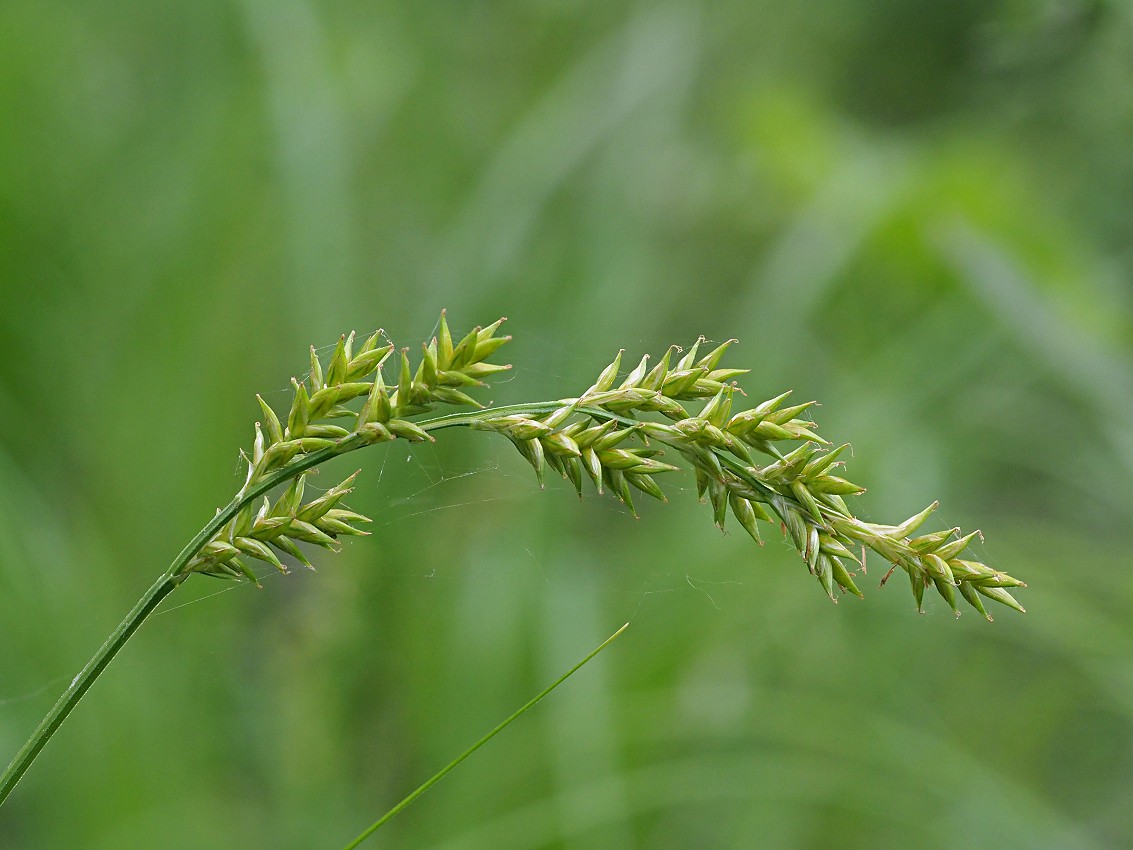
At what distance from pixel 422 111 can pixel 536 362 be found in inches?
64.7

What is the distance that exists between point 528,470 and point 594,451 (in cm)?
237

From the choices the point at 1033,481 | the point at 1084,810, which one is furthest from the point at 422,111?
the point at 1084,810

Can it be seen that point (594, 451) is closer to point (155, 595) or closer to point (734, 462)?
point (734, 462)

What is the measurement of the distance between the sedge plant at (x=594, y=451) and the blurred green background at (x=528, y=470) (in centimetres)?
151

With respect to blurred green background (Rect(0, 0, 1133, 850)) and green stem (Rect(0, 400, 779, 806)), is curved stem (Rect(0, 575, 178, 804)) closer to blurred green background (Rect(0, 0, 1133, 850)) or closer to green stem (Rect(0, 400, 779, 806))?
green stem (Rect(0, 400, 779, 806))

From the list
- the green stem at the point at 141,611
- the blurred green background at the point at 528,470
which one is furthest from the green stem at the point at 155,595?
the blurred green background at the point at 528,470

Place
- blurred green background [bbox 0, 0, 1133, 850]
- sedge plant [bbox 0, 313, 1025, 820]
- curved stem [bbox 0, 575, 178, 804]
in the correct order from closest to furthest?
curved stem [bbox 0, 575, 178, 804]
sedge plant [bbox 0, 313, 1025, 820]
blurred green background [bbox 0, 0, 1133, 850]

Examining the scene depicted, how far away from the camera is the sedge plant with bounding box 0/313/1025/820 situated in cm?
84

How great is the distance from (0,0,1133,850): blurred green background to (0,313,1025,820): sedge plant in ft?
4.95

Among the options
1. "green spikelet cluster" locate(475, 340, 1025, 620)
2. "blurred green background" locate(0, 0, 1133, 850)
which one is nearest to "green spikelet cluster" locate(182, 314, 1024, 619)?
"green spikelet cluster" locate(475, 340, 1025, 620)

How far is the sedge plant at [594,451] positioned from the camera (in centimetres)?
84

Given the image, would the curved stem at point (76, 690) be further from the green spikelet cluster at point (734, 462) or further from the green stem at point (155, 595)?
the green spikelet cluster at point (734, 462)

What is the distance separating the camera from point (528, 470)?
10.8 feet

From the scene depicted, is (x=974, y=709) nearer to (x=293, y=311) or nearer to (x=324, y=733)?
(x=324, y=733)
